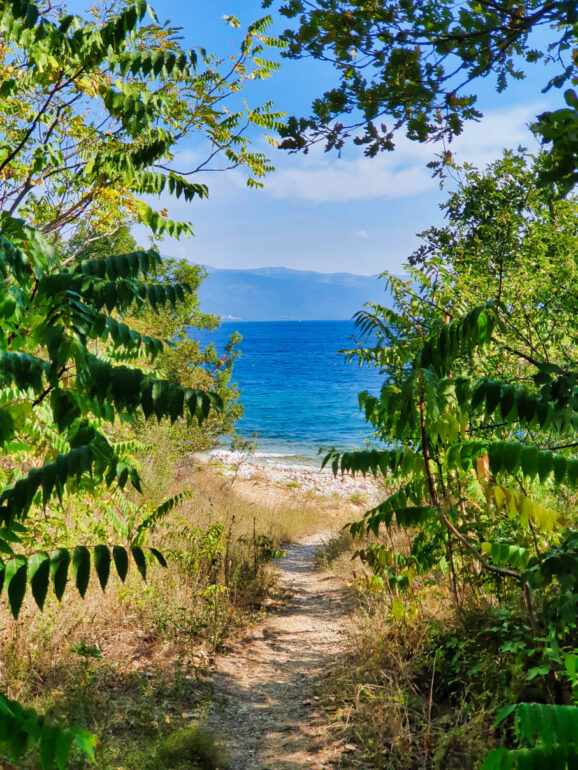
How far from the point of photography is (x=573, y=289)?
6805 mm

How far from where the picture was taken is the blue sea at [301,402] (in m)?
39.2

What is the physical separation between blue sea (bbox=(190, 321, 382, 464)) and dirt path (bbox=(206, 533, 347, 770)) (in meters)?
2.88

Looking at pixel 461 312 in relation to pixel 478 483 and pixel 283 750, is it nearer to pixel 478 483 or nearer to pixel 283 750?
pixel 478 483

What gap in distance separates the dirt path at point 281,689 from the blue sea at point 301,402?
288cm

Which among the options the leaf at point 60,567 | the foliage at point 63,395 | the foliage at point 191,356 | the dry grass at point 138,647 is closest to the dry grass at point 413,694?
the dry grass at point 138,647

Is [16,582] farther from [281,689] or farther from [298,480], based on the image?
[298,480]

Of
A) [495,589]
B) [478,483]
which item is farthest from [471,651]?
[478,483]

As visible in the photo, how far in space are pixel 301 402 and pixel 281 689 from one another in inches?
2261

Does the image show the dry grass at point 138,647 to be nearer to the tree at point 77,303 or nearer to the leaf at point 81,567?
the tree at point 77,303

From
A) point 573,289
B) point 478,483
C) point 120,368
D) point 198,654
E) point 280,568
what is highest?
point 573,289

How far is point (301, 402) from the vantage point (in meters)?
63.2

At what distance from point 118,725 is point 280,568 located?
6.95 metres

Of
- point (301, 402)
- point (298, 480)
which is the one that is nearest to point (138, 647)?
point (298, 480)

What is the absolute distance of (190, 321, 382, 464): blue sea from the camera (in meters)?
39.2
